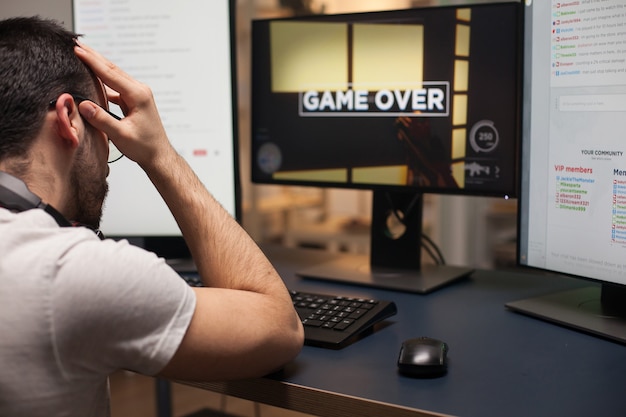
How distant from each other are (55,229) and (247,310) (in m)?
0.26

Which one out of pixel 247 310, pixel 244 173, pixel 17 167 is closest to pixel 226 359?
pixel 247 310

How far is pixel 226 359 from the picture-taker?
920 mm

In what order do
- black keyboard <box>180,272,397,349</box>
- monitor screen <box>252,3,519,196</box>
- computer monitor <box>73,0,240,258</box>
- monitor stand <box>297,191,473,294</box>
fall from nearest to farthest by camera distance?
1. black keyboard <box>180,272,397,349</box>
2. monitor screen <box>252,3,519,196</box>
3. monitor stand <box>297,191,473,294</box>
4. computer monitor <box>73,0,240,258</box>

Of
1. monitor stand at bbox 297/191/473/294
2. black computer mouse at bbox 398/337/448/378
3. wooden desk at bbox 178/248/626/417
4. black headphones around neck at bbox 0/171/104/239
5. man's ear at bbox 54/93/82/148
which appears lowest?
wooden desk at bbox 178/248/626/417

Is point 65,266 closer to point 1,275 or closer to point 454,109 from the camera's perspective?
point 1,275

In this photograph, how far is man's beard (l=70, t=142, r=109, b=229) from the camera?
988 mm

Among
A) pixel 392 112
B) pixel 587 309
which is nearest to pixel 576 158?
pixel 587 309

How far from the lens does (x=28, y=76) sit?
3.05 ft

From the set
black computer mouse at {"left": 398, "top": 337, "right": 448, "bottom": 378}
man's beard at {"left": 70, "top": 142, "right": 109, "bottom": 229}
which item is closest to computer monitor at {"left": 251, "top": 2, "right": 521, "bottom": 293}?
black computer mouse at {"left": 398, "top": 337, "right": 448, "bottom": 378}

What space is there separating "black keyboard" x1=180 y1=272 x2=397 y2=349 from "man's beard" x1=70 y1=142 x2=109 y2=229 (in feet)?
1.22

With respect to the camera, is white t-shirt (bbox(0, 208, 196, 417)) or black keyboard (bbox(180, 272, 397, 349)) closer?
white t-shirt (bbox(0, 208, 196, 417))

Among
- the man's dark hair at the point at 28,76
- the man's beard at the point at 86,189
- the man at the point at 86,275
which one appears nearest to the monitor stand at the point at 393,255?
the man at the point at 86,275

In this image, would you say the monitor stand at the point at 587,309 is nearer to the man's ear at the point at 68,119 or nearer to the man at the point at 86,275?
the man at the point at 86,275

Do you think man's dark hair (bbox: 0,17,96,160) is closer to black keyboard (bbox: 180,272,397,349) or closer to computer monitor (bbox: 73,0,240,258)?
black keyboard (bbox: 180,272,397,349)
